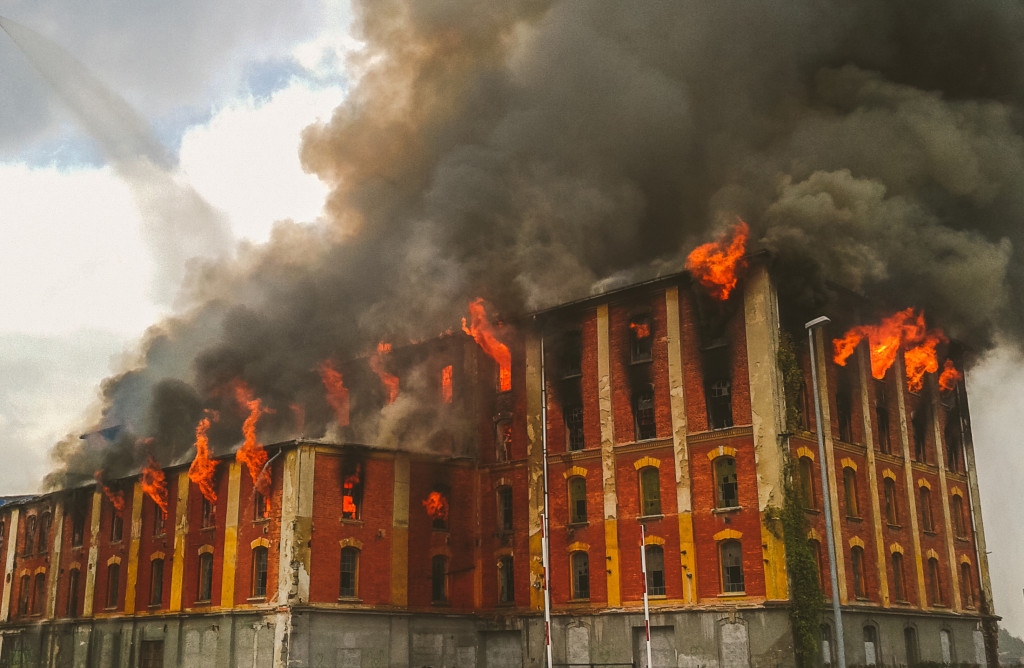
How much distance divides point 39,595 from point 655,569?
1305 inches

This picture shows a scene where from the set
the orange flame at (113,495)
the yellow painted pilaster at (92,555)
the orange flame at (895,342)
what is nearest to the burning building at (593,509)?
the orange flame at (895,342)

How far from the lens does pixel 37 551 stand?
50.5m

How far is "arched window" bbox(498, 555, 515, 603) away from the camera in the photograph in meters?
37.6

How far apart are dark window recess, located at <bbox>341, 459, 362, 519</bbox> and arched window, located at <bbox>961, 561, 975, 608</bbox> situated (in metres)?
23.7

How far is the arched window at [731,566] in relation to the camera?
3162 cm

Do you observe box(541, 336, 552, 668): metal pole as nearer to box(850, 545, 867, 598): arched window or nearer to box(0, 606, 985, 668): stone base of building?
box(0, 606, 985, 668): stone base of building

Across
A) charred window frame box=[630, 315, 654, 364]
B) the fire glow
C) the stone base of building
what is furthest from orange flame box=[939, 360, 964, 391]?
charred window frame box=[630, 315, 654, 364]

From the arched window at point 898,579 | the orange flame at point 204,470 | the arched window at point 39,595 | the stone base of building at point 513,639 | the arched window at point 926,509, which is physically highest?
the orange flame at point 204,470

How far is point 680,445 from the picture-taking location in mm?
33594

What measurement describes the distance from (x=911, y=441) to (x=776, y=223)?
11.4 m

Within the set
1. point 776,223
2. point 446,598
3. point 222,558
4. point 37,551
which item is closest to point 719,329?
point 776,223

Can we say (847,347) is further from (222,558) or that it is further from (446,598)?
(222,558)

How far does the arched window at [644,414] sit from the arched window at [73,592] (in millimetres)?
28339

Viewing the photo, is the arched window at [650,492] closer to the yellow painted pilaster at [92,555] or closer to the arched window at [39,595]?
the yellow painted pilaster at [92,555]
